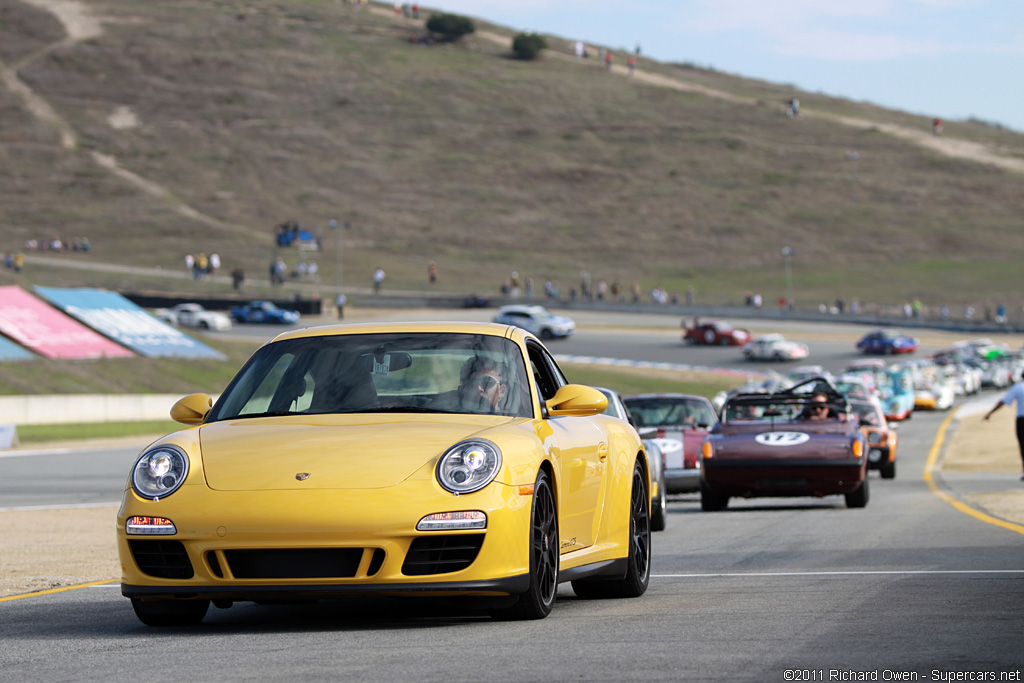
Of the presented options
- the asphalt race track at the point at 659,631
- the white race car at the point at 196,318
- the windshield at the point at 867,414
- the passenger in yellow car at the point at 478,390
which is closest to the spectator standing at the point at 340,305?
the white race car at the point at 196,318

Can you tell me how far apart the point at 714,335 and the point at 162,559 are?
6965 cm

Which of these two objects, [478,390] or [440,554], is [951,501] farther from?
[440,554]

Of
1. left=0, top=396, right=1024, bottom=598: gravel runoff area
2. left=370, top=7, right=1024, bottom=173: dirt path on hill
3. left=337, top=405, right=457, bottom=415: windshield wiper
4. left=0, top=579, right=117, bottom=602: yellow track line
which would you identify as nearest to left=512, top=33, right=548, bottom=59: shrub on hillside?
left=370, top=7, right=1024, bottom=173: dirt path on hill

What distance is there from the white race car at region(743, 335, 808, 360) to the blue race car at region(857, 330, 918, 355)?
4.31m

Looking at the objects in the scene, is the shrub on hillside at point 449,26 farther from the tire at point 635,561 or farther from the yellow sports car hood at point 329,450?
the yellow sports car hood at point 329,450

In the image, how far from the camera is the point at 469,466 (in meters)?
7.14

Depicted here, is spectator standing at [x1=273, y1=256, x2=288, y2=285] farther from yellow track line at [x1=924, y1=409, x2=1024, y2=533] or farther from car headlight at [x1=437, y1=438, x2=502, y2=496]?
car headlight at [x1=437, y1=438, x2=502, y2=496]

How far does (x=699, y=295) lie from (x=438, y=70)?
212 ft

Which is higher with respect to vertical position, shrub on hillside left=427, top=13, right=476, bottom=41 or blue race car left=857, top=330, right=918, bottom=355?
shrub on hillside left=427, top=13, right=476, bottom=41

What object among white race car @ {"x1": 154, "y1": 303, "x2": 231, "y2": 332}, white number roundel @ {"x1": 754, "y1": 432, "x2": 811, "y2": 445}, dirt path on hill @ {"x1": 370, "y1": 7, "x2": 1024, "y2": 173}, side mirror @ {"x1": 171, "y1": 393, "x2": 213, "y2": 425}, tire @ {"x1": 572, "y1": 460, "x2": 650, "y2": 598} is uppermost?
side mirror @ {"x1": 171, "y1": 393, "x2": 213, "y2": 425}

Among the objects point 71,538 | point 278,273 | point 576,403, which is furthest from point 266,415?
point 278,273

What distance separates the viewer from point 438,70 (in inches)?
6427

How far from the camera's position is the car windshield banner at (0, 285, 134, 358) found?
42094mm

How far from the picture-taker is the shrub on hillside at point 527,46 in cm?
17775
